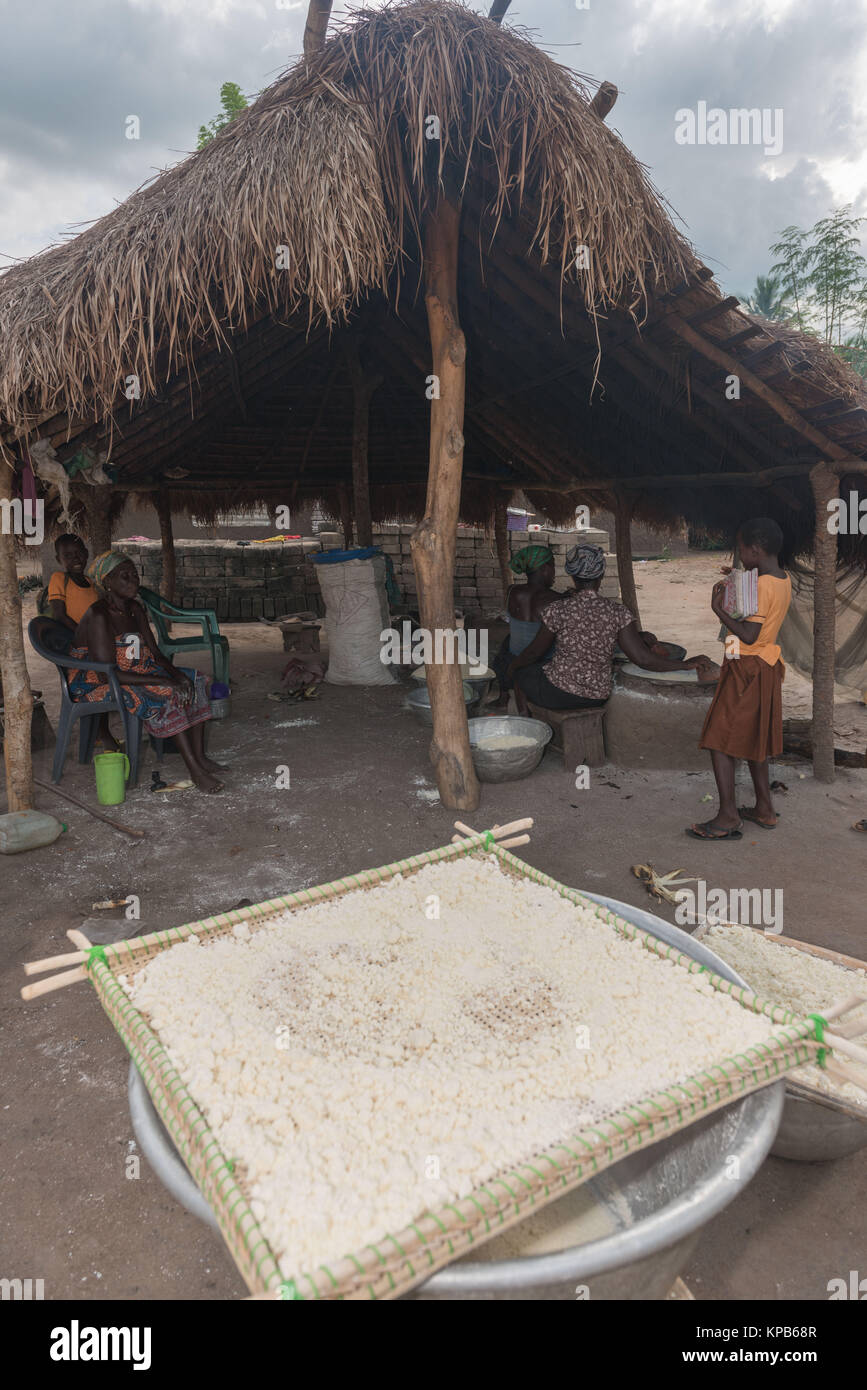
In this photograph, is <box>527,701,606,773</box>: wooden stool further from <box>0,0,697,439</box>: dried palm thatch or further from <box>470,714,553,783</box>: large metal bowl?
<box>0,0,697,439</box>: dried palm thatch

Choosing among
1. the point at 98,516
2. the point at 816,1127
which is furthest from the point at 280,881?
the point at 98,516

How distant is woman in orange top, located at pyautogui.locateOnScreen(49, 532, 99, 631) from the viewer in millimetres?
5344

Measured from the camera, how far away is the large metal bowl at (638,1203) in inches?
42.0

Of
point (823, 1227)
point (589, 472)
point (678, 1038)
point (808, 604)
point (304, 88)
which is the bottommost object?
A: point (823, 1227)

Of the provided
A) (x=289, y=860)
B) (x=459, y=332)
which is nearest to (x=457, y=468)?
(x=459, y=332)

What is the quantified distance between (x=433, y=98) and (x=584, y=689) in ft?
10.7

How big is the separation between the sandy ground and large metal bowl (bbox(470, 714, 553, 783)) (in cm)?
12

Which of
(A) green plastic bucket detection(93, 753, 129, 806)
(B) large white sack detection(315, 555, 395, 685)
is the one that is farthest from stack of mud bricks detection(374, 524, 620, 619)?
(A) green plastic bucket detection(93, 753, 129, 806)

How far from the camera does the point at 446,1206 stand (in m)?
1.11

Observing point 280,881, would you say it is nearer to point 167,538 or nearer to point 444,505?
point 444,505

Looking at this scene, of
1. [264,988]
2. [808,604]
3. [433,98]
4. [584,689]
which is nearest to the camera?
[264,988]

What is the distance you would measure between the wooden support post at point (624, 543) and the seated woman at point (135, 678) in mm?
4459

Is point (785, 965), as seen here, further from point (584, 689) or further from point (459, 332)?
point (459, 332)

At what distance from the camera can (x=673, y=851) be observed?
389 centimetres
